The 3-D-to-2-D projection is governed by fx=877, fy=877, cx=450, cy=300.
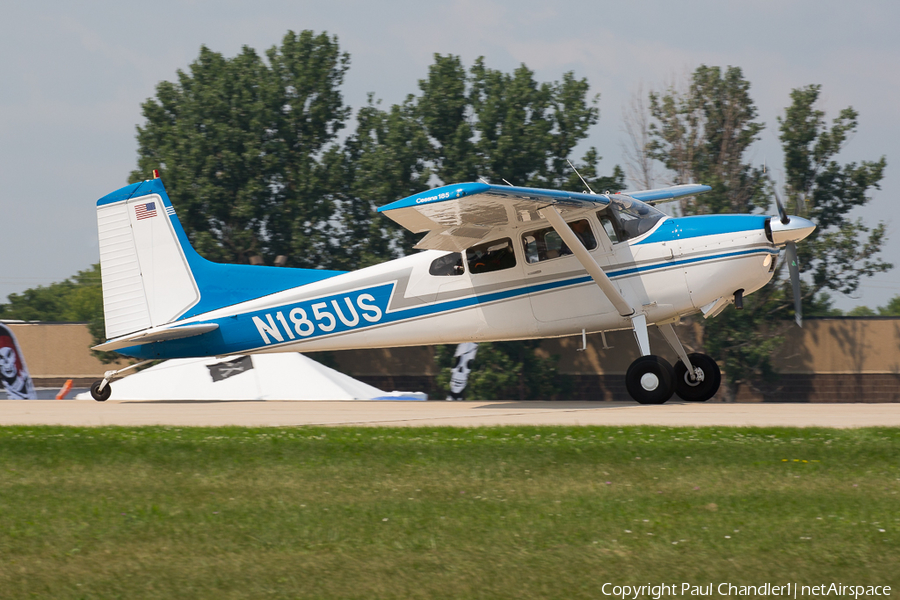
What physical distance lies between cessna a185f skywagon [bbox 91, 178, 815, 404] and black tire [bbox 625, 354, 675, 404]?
0.8 inches

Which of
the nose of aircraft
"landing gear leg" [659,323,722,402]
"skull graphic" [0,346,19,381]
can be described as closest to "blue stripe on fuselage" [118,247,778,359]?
"landing gear leg" [659,323,722,402]

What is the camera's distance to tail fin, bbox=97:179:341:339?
49.7 feet

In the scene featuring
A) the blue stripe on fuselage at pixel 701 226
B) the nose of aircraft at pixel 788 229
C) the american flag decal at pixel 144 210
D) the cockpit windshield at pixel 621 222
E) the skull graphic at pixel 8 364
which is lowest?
the skull graphic at pixel 8 364

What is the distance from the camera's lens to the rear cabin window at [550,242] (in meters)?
13.2

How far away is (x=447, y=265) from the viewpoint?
14.1m

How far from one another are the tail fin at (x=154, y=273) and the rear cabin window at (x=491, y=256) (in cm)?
299

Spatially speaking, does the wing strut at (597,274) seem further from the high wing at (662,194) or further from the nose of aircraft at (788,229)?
the high wing at (662,194)

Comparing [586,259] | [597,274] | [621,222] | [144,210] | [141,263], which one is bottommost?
[597,274]

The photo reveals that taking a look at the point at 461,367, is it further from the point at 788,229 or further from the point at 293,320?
the point at 788,229

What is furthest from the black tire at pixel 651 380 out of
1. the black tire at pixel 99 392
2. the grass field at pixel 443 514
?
the black tire at pixel 99 392

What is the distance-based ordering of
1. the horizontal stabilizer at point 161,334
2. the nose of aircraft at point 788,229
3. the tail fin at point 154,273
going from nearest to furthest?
the nose of aircraft at point 788,229 → the horizontal stabilizer at point 161,334 → the tail fin at point 154,273

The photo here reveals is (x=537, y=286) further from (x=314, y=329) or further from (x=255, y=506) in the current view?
(x=255, y=506)

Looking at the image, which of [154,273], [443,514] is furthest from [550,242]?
[443,514]

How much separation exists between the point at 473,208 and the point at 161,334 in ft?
20.0
